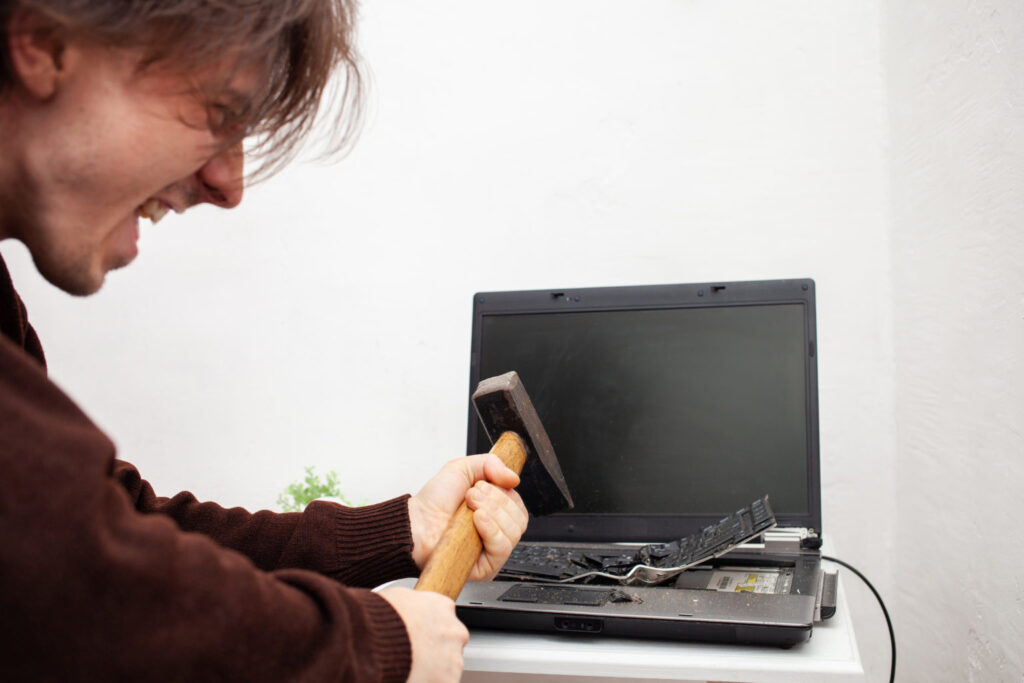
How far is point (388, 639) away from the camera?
0.56 m

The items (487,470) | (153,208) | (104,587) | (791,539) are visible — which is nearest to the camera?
(104,587)

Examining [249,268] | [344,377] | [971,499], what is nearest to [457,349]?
[344,377]

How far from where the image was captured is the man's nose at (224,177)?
0.70 metres

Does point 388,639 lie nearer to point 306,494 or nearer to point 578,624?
point 578,624

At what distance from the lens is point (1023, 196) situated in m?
0.94

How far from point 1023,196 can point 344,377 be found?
1.23m

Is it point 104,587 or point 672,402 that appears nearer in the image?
point 104,587

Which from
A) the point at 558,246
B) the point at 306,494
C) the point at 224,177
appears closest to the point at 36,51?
the point at 224,177

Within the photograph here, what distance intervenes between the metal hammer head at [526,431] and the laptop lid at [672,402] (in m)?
0.18

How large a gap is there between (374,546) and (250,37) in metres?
0.53

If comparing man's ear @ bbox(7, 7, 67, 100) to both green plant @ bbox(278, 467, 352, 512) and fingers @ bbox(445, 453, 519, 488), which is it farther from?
green plant @ bbox(278, 467, 352, 512)

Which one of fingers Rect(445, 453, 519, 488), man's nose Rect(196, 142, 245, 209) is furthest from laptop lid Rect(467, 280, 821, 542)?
man's nose Rect(196, 142, 245, 209)

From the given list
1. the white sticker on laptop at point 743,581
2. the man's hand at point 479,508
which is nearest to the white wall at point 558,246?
the white sticker on laptop at point 743,581

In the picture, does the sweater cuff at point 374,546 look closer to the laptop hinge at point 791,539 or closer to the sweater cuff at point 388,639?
the sweater cuff at point 388,639
